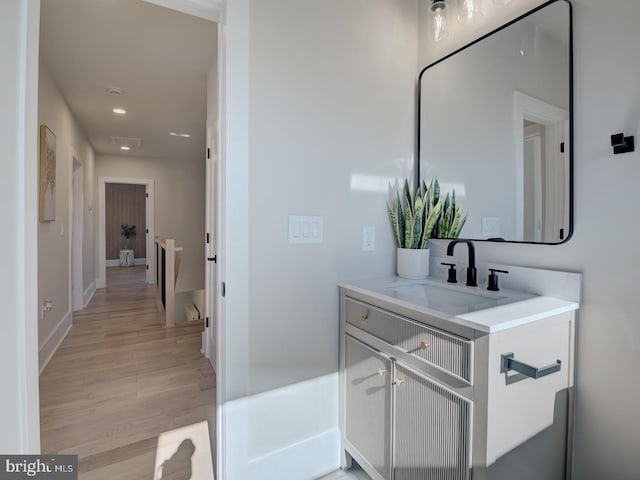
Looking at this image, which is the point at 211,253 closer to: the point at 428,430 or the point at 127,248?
the point at 428,430

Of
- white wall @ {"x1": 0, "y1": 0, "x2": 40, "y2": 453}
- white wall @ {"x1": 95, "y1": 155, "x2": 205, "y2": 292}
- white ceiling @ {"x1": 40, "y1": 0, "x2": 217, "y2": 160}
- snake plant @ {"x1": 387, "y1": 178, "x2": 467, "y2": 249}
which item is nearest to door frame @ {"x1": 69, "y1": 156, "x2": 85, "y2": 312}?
white ceiling @ {"x1": 40, "y1": 0, "x2": 217, "y2": 160}

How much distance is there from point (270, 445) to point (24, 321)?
104 cm

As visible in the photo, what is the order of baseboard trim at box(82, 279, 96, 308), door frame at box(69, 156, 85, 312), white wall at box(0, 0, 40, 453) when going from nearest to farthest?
white wall at box(0, 0, 40, 453) < door frame at box(69, 156, 85, 312) < baseboard trim at box(82, 279, 96, 308)

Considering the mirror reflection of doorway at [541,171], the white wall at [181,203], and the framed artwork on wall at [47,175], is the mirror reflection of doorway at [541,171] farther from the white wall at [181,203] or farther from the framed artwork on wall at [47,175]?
the white wall at [181,203]

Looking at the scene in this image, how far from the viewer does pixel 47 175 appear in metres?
2.74

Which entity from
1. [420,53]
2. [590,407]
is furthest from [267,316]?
[420,53]

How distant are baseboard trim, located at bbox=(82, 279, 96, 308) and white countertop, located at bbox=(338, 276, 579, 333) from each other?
4649 millimetres

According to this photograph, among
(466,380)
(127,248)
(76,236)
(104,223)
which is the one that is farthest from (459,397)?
(127,248)

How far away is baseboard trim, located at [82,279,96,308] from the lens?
14.8 feet

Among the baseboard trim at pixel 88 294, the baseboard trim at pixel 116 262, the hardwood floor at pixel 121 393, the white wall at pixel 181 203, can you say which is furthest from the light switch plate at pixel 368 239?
the baseboard trim at pixel 116 262

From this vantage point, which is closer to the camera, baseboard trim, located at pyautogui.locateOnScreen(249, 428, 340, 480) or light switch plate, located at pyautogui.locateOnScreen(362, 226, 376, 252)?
baseboard trim, located at pyautogui.locateOnScreen(249, 428, 340, 480)

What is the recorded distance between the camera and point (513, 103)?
1423 millimetres

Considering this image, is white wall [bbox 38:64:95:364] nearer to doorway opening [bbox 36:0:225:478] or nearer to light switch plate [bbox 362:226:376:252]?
doorway opening [bbox 36:0:225:478]

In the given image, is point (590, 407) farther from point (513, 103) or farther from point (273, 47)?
point (273, 47)
